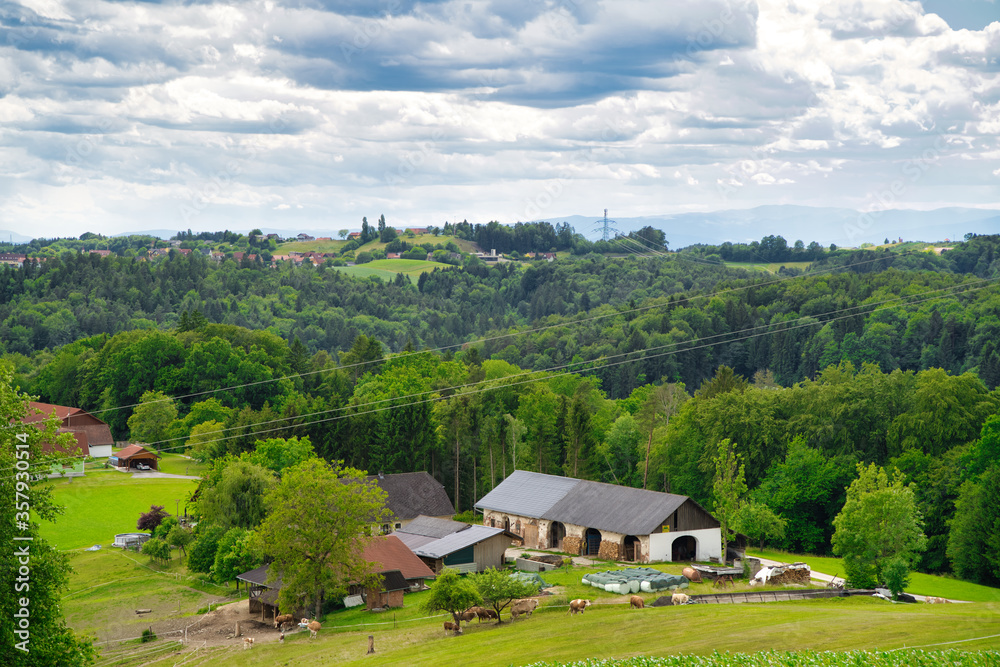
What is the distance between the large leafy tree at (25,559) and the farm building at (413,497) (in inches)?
1455

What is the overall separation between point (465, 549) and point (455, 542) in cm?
102

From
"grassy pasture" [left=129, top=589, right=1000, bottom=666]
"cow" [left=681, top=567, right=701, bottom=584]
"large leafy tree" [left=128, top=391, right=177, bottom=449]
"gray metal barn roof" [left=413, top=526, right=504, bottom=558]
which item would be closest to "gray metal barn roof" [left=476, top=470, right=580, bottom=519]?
"gray metal barn roof" [left=413, top=526, right=504, bottom=558]

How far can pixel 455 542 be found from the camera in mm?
47719

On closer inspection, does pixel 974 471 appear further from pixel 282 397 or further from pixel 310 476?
pixel 282 397

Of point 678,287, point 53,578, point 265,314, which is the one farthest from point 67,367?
point 678,287

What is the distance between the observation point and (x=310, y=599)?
40219mm

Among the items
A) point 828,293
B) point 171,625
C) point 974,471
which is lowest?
point 171,625

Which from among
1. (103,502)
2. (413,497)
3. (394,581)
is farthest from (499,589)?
(103,502)

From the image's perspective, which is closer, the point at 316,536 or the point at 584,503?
the point at 316,536

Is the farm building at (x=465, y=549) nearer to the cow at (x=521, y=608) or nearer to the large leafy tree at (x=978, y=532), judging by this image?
the cow at (x=521, y=608)

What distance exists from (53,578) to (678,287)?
597 feet

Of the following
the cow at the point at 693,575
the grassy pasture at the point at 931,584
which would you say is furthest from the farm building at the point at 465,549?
the grassy pasture at the point at 931,584

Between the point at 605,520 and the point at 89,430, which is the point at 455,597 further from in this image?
the point at 89,430

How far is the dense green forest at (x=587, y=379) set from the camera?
57.2m
